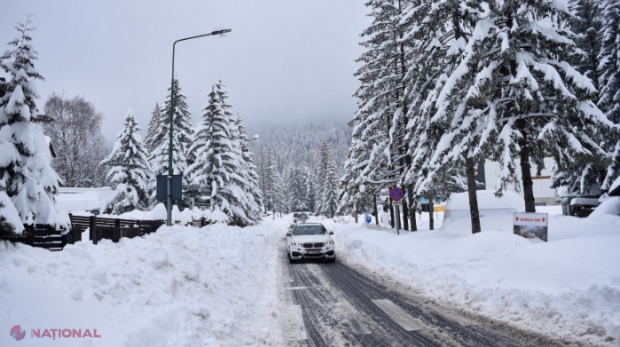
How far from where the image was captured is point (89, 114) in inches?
1292

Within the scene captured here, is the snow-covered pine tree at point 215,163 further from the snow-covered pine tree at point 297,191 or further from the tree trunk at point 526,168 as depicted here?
the snow-covered pine tree at point 297,191

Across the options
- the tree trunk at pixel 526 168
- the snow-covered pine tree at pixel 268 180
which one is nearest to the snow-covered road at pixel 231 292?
the tree trunk at pixel 526 168

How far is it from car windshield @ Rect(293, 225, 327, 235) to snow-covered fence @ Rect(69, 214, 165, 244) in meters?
6.54

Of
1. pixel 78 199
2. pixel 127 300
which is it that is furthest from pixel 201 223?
pixel 78 199

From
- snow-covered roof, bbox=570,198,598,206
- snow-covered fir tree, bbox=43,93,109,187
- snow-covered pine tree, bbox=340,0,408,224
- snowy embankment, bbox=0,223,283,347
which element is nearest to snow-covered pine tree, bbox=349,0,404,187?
snow-covered pine tree, bbox=340,0,408,224

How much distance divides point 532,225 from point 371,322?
6661 millimetres

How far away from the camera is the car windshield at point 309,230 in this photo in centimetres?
1630

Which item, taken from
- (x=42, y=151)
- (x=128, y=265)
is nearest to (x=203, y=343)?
(x=128, y=265)

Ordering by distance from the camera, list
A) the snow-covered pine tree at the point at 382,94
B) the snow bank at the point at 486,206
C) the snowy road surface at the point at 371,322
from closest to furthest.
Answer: the snowy road surface at the point at 371,322
the snow-covered pine tree at the point at 382,94
the snow bank at the point at 486,206

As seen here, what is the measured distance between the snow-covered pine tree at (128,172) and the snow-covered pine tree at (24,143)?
17627mm

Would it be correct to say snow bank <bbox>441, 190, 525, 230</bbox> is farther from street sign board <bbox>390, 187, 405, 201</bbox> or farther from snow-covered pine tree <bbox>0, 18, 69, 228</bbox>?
snow-covered pine tree <bbox>0, 18, 69, 228</bbox>

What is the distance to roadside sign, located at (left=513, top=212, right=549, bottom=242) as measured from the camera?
9.85 metres

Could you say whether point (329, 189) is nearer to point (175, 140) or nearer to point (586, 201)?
point (175, 140)

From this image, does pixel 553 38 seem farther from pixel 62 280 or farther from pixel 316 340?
pixel 62 280
